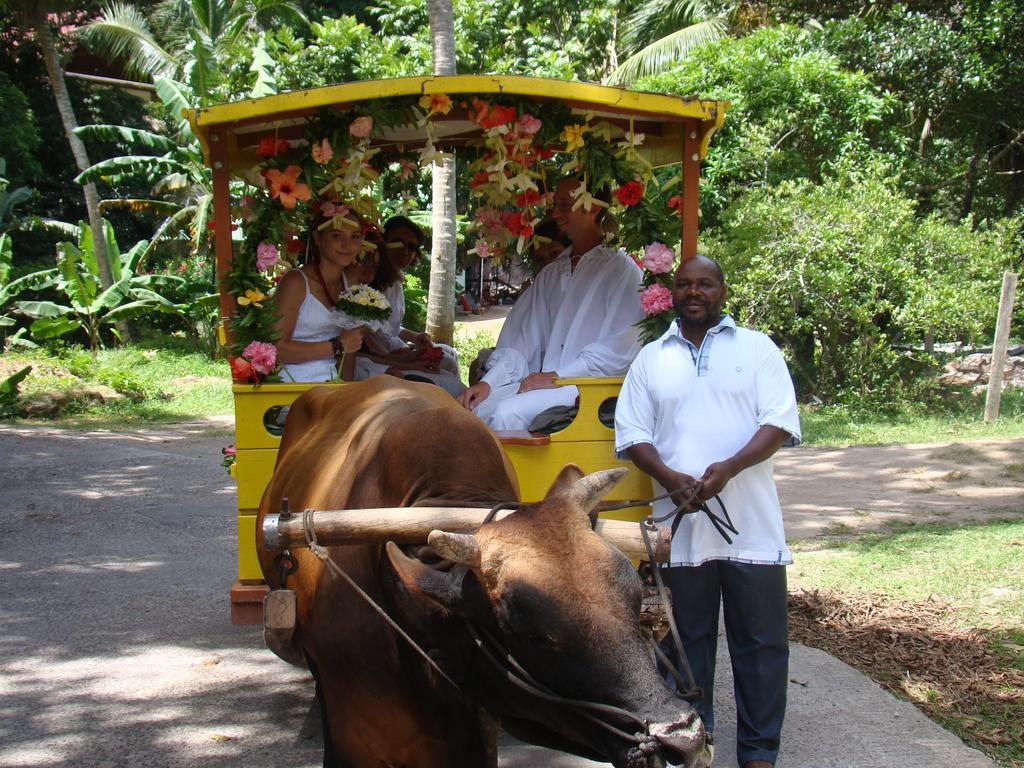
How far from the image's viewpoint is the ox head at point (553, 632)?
2074mm

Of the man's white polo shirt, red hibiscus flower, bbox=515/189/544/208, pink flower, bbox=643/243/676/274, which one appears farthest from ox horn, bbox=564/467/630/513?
red hibiscus flower, bbox=515/189/544/208

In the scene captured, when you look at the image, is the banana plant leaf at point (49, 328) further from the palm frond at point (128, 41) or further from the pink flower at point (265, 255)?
the pink flower at point (265, 255)

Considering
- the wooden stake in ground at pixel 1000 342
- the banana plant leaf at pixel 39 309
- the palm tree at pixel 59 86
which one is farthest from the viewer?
the palm tree at pixel 59 86

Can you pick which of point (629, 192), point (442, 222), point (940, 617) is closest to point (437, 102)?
point (629, 192)

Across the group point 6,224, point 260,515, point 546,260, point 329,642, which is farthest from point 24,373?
point 329,642

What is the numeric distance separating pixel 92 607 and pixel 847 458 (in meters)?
7.14

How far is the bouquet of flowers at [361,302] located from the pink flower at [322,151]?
925 mm

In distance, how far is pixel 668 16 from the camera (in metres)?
19.7

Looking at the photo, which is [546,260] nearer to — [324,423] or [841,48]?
[324,423]

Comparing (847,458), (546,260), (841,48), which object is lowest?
Answer: (847,458)

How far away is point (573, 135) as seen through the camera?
4723mm

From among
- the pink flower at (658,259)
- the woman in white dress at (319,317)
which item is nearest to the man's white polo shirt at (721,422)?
the pink flower at (658,259)

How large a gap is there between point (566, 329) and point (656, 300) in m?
0.87

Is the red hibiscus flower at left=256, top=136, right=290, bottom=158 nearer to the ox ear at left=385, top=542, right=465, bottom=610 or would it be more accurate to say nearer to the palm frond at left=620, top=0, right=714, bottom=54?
the ox ear at left=385, top=542, right=465, bottom=610
